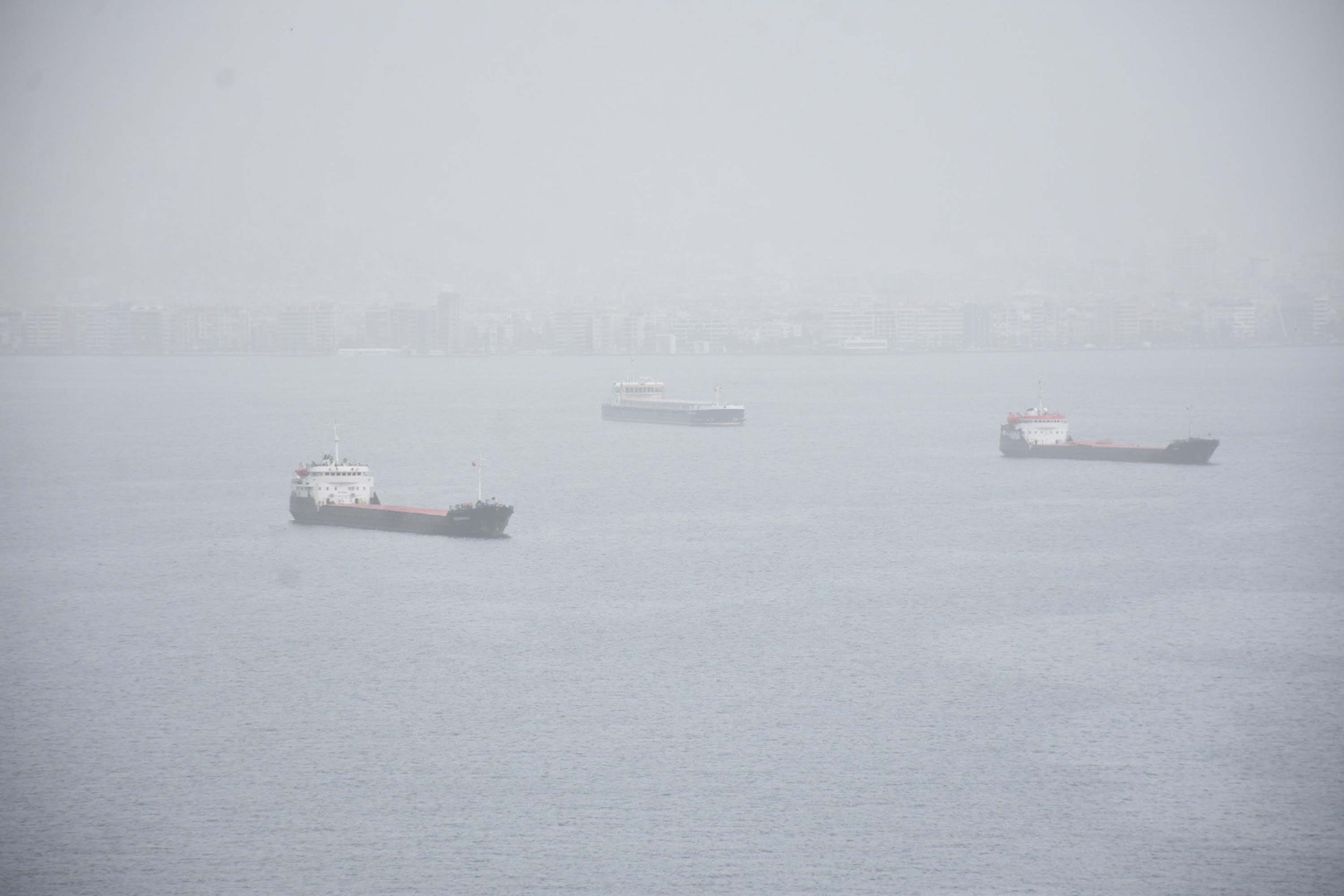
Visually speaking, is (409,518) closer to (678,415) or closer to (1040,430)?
(1040,430)

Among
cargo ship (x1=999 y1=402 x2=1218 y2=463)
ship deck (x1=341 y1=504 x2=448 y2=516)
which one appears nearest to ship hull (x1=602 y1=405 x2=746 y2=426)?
cargo ship (x1=999 y1=402 x2=1218 y2=463)

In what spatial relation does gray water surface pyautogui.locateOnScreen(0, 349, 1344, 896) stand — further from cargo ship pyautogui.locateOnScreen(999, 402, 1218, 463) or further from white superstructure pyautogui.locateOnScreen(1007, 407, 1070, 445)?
white superstructure pyautogui.locateOnScreen(1007, 407, 1070, 445)

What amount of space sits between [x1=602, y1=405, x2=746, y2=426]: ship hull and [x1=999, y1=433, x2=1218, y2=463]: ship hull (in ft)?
110

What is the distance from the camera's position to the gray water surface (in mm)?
30750

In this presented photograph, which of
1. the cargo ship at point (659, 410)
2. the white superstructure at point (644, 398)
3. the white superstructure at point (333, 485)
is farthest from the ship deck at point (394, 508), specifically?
the white superstructure at point (644, 398)

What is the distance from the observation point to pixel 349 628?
160ft

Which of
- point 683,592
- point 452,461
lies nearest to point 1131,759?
point 683,592

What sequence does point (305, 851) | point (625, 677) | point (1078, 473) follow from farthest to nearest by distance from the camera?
point (1078, 473)
point (625, 677)
point (305, 851)

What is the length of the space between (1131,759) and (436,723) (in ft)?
54.0

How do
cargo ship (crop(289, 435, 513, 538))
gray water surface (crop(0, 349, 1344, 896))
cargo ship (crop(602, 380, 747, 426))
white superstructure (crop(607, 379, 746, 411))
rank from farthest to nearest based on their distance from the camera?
white superstructure (crop(607, 379, 746, 411)) → cargo ship (crop(602, 380, 747, 426)) → cargo ship (crop(289, 435, 513, 538)) → gray water surface (crop(0, 349, 1344, 896))

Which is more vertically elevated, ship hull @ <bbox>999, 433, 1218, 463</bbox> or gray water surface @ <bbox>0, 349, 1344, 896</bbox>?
gray water surface @ <bbox>0, 349, 1344, 896</bbox>

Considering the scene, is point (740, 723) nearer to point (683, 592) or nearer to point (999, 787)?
point (999, 787)

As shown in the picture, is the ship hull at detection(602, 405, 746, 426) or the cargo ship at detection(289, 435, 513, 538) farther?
the ship hull at detection(602, 405, 746, 426)

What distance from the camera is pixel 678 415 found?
449ft
